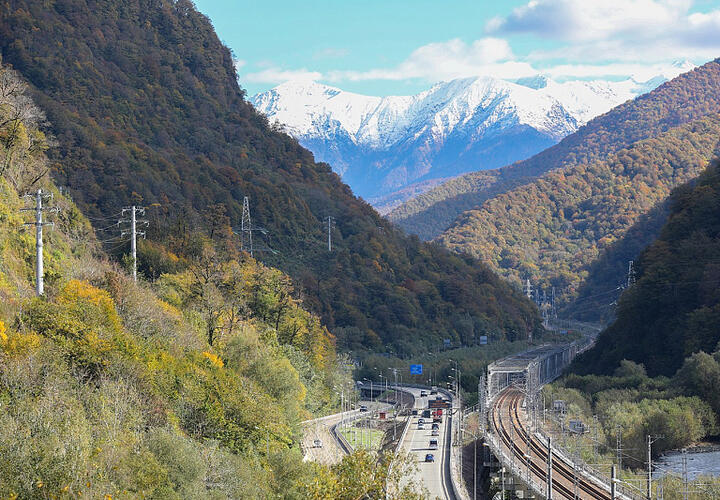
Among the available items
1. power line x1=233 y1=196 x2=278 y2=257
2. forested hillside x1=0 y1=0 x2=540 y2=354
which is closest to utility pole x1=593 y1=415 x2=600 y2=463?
forested hillside x1=0 y1=0 x2=540 y2=354

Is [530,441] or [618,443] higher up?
[618,443]

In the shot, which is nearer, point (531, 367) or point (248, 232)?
point (531, 367)

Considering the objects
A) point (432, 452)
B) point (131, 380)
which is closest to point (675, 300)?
point (432, 452)

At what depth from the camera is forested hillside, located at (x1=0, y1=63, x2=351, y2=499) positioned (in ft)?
105

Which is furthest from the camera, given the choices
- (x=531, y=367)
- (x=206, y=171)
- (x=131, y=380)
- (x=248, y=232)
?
(x=206, y=171)

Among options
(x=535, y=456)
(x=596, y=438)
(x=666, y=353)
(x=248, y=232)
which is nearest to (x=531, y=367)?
(x=666, y=353)

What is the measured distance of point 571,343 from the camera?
141875 millimetres

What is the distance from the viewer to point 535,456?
65.2m

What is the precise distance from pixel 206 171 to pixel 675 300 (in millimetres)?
54121

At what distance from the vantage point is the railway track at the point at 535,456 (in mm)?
50688

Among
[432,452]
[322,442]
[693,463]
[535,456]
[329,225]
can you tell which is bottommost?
[693,463]

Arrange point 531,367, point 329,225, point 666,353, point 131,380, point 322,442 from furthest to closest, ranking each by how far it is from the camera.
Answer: point 329,225 < point 531,367 < point 666,353 < point 322,442 < point 131,380

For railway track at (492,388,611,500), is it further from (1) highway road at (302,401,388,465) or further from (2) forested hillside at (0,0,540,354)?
(2) forested hillside at (0,0,540,354)

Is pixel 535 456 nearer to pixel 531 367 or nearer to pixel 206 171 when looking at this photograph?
pixel 531 367
